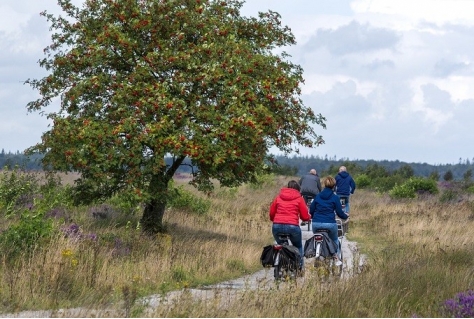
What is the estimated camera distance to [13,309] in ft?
37.3

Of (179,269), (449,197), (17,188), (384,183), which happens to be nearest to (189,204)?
(17,188)

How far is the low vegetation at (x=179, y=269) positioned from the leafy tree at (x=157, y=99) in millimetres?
1693

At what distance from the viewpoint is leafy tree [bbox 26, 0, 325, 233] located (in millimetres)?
19125

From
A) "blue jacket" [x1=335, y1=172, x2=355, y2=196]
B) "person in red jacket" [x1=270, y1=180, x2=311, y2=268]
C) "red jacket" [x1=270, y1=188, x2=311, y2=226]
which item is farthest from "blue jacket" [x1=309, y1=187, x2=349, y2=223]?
"blue jacket" [x1=335, y1=172, x2=355, y2=196]

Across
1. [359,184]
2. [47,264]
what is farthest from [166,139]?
[359,184]

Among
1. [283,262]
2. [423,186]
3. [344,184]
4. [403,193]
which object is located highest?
[423,186]

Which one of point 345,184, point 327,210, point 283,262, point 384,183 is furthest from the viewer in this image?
point 384,183

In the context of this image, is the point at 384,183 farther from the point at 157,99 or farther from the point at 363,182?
the point at 157,99

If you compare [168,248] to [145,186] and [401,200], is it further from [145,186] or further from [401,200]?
[401,200]

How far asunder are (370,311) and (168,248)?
24.5 feet

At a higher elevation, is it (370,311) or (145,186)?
(145,186)

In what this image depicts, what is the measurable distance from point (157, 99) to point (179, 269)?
16.7ft

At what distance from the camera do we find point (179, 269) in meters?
15.4

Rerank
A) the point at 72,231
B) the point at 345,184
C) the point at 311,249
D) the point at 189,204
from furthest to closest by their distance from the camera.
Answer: the point at 189,204 → the point at 345,184 → the point at 72,231 → the point at 311,249
